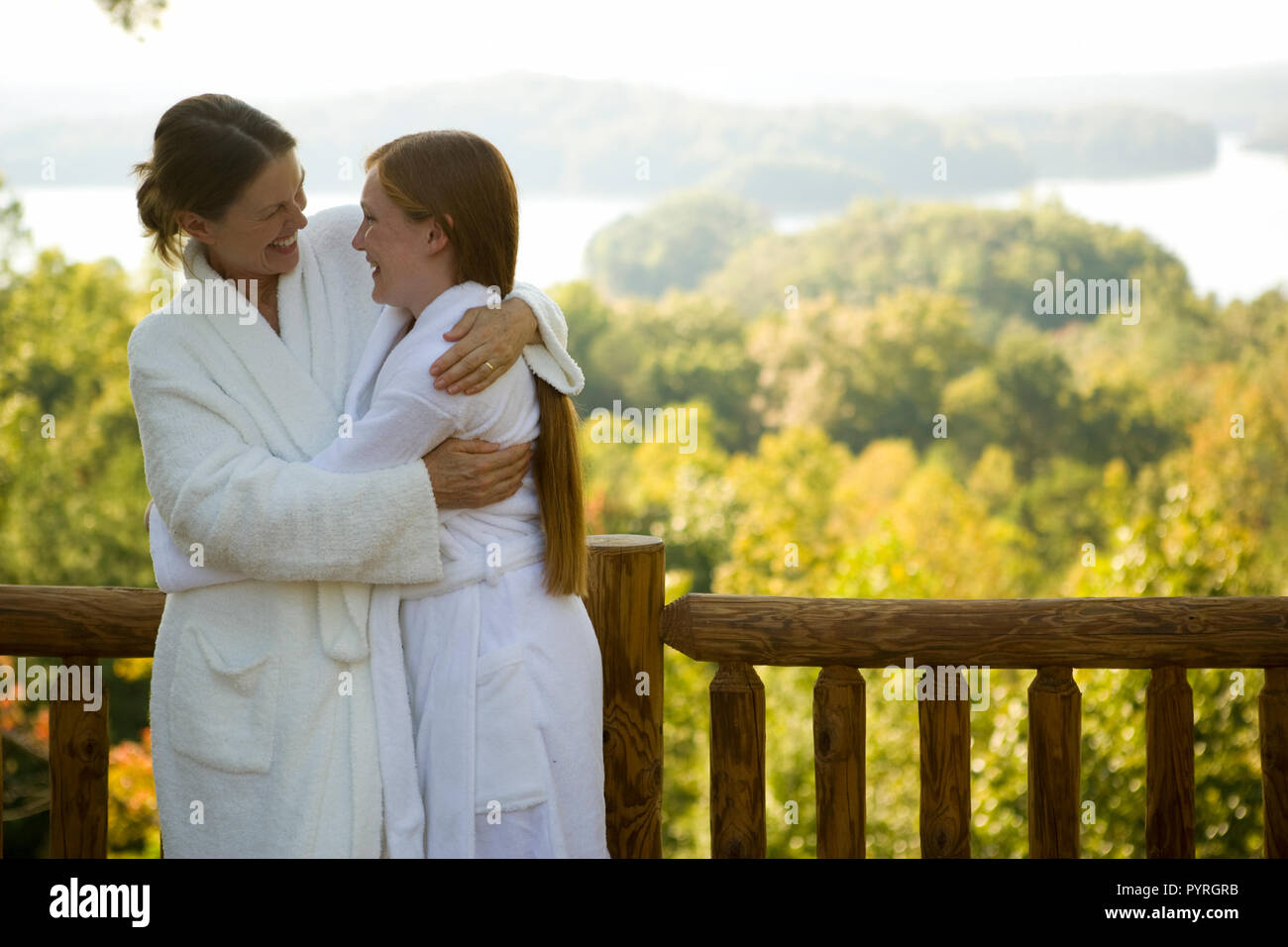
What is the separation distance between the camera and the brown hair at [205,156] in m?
1.74

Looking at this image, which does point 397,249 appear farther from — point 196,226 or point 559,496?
point 559,496

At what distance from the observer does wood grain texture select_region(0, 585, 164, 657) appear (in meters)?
2.11

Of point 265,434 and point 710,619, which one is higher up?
point 265,434

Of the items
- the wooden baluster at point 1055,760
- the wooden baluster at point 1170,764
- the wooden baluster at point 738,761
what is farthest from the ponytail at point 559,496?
the wooden baluster at point 1170,764

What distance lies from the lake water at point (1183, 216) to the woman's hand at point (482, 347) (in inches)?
909

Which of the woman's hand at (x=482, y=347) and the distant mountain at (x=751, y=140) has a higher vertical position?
the distant mountain at (x=751, y=140)

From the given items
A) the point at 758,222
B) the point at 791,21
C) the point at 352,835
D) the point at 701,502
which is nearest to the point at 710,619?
the point at 352,835

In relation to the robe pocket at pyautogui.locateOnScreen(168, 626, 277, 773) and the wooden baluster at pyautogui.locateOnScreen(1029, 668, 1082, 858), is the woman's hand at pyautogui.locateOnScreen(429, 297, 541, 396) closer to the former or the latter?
the robe pocket at pyautogui.locateOnScreen(168, 626, 277, 773)

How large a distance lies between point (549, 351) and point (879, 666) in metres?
0.74

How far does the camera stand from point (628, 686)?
206cm

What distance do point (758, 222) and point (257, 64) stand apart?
457 inches

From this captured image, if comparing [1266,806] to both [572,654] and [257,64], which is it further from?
[257,64]

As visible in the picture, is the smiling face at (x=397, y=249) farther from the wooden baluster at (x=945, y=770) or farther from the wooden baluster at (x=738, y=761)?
the wooden baluster at (x=945, y=770)

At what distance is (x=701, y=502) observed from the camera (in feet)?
67.2
